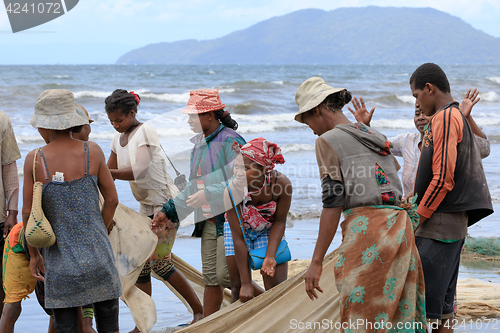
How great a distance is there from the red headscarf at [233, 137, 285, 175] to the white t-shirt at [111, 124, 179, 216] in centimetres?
91

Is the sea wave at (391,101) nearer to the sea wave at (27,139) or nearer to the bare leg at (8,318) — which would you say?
the sea wave at (27,139)

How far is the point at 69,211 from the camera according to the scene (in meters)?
2.59

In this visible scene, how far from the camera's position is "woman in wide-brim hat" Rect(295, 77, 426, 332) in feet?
7.86

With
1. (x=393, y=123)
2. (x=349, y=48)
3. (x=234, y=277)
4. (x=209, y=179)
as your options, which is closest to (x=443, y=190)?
(x=234, y=277)

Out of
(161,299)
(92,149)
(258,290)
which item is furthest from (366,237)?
(161,299)

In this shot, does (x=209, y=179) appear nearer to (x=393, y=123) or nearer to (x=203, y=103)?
(x=203, y=103)

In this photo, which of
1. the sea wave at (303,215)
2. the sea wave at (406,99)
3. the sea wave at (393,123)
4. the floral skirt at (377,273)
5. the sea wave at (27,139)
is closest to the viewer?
the floral skirt at (377,273)

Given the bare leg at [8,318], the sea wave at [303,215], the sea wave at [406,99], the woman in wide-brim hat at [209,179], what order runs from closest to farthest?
the bare leg at [8,318] < the woman in wide-brim hat at [209,179] < the sea wave at [303,215] < the sea wave at [406,99]

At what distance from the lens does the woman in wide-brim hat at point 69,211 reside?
256 cm

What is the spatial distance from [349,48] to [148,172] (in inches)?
6931

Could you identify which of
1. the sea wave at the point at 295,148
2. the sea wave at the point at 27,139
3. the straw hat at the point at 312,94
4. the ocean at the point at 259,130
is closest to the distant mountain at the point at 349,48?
the ocean at the point at 259,130

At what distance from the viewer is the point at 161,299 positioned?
180 inches

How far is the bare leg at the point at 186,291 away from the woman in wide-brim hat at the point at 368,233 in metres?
1.66

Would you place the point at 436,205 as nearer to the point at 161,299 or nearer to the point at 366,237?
the point at 366,237
